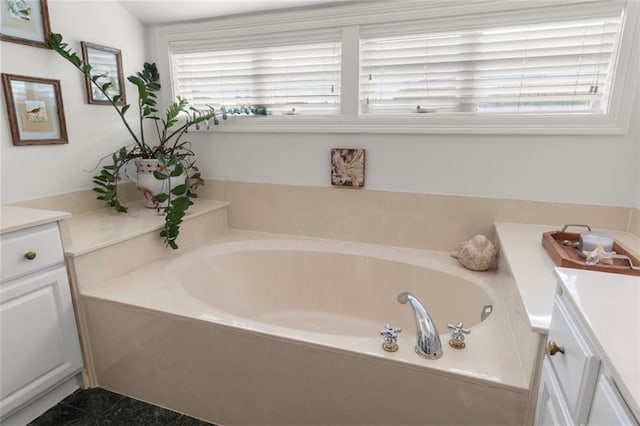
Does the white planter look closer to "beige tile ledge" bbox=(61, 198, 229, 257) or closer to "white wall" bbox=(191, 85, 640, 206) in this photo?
"beige tile ledge" bbox=(61, 198, 229, 257)

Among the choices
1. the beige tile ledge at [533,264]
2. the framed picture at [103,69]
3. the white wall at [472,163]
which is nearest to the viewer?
the beige tile ledge at [533,264]

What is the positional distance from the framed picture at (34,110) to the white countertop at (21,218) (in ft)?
1.43

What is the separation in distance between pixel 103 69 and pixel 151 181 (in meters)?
0.73

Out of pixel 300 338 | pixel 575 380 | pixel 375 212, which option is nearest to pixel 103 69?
pixel 375 212

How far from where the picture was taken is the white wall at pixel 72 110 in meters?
1.76

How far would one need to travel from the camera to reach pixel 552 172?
71.5 inches

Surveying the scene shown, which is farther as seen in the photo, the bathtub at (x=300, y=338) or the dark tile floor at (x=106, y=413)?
the dark tile floor at (x=106, y=413)

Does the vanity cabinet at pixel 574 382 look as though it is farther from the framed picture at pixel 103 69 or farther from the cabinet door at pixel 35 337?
the framed picture at pixel 103 69

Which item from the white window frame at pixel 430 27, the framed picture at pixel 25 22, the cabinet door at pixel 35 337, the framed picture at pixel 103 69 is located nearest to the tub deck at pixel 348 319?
the cabinet door at pixel 35 337

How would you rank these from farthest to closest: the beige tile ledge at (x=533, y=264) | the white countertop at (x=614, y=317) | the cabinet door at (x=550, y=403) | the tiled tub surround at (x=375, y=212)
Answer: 1. the tiled tub surround at (x=375, y=212)
2. the beige tile ledge at (x=533, y=264)
3. the cabinet door at (x=550, y=403)
4. the white countertop at (x=614, y=317)

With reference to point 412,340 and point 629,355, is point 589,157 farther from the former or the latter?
point 629,355


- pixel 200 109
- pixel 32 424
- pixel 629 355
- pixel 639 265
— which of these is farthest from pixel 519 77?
pixel 32 424

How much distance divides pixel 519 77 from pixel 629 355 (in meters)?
1.59

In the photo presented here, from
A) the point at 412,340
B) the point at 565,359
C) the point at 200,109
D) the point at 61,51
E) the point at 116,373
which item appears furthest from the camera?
the point at 200,109
